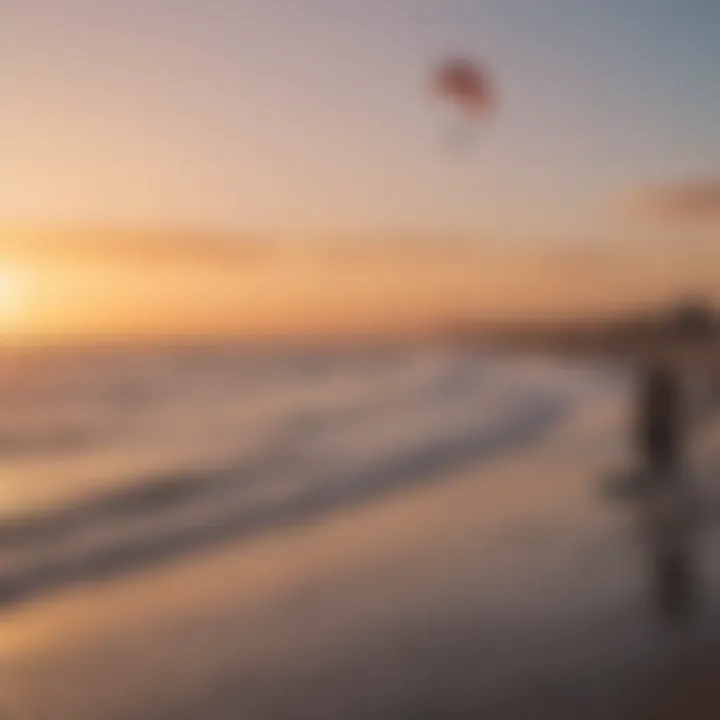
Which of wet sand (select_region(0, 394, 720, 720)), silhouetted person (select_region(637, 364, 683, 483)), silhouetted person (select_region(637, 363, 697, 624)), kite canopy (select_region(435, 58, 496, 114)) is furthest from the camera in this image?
silhouetted person (select_region(637, 364, 683, 483))

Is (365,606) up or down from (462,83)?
down

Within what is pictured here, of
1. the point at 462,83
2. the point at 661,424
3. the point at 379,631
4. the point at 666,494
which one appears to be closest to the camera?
the point at 379,631

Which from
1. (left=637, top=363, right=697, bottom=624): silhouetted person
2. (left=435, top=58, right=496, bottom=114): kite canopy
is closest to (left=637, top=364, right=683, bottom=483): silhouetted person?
(left=637, top=363, right=697, bottom=624): silhouetted person

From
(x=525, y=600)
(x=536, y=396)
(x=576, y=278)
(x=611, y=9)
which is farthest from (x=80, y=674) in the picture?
(x=536, y=396)

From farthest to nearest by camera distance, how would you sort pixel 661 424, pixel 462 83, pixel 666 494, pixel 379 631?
pixel 661 424 → pixel 666 494 → pixel 462 83 → pixel 379 631

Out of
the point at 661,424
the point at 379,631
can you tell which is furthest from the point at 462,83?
the point at 379,631

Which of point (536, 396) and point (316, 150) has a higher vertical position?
point (316, 150)

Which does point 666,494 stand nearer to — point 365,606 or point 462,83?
point 365,606

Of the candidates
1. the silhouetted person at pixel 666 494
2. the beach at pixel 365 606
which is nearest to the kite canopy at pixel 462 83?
the beach at pixel 365 606

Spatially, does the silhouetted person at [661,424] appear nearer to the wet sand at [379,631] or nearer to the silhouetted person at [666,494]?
the silhouetted person at [666,494]

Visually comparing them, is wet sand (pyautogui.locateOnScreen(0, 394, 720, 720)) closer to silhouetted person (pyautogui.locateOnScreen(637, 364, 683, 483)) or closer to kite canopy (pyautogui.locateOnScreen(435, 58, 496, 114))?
silhouetted person (pyautogui.locateOnScreen(637, 364, 683, 483))

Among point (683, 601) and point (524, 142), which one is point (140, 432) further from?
point (683, 601)
